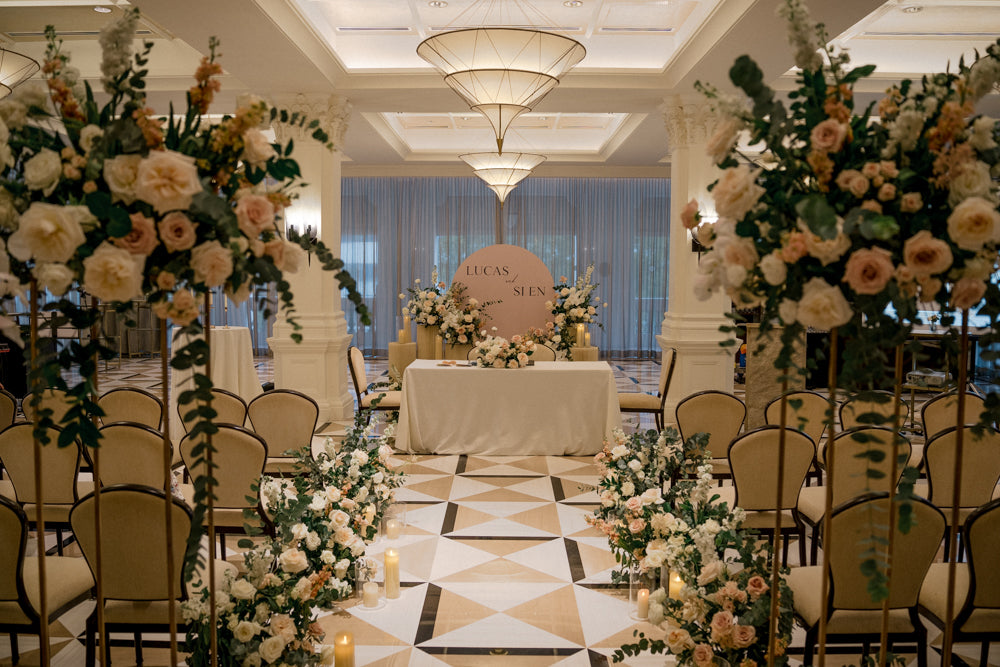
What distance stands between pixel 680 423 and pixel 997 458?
1594mm

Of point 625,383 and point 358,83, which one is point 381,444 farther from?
point 625,383

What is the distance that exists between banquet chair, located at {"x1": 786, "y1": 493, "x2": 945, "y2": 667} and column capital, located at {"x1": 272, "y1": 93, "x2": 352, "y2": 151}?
645 cm

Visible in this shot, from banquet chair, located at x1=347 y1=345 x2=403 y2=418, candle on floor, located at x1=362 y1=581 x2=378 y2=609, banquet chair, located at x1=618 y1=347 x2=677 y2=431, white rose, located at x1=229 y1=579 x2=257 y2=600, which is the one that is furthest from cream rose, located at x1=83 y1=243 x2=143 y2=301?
banquet chair, located at x1=618 y1=347 x2=677 y2=431

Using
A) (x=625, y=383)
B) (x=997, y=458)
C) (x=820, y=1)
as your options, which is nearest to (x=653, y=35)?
(x=820, y=1)

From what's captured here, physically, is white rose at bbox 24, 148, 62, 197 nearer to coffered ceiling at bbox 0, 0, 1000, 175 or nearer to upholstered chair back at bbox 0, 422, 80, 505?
upholstered chair back at bbox 0, 422, 80, 505

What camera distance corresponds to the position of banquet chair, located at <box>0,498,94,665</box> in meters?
2.46

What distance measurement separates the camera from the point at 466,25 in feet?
22.4

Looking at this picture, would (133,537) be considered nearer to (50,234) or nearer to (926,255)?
(50,234)

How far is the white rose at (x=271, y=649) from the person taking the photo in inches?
93.6

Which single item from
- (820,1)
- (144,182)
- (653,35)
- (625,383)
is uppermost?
(653,35)

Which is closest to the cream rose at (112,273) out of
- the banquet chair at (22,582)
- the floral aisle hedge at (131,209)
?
the floral aisle hedge at (131,209)

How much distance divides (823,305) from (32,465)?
3.61 m

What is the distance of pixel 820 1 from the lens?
4.78m

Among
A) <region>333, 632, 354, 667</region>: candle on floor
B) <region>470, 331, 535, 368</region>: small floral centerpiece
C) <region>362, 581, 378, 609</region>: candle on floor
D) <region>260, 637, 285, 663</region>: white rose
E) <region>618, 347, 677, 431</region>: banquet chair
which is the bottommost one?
<region>362, 581, 378, 609</region>: candle on floor
